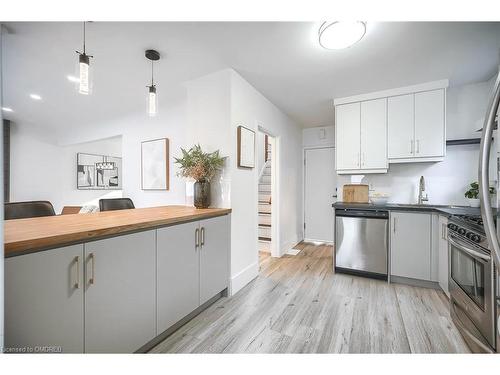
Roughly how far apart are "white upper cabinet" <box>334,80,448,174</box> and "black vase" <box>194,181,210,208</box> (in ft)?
6.22

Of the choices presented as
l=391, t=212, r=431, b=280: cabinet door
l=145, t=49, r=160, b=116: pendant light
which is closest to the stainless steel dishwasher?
l=391, t=212, r=431, b=280: cabinet door

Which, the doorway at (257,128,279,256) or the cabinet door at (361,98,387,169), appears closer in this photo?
the cabinet door at (361,98,387,169)

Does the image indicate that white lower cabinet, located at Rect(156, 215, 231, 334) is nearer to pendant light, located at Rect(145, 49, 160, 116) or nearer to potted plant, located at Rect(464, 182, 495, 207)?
pendant light, located at Rect(145, 49, 160, 116)

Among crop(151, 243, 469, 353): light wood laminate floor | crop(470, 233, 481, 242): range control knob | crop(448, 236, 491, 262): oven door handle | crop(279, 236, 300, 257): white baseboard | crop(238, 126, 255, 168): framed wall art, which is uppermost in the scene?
crop(238, 126, 255, 168): framed wall art

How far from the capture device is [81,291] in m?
1.06

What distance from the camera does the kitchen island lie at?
89cm

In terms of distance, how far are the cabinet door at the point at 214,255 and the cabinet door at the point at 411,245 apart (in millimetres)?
1866

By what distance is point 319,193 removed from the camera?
4305 mm

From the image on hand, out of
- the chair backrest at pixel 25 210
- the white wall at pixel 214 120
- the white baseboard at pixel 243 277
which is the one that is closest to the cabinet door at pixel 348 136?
the white wall at pixel 214 120

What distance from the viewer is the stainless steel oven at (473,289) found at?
131 centimetres

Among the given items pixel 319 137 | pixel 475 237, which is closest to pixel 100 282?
pixel 475 237

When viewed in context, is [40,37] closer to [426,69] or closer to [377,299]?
[426,69]

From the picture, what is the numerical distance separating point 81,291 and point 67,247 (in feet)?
0.77
